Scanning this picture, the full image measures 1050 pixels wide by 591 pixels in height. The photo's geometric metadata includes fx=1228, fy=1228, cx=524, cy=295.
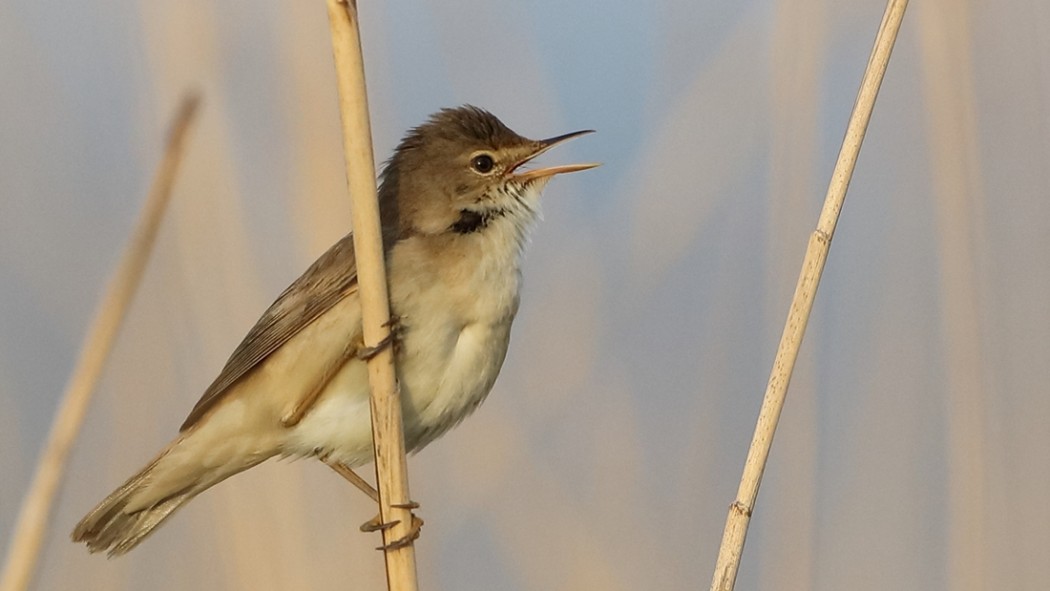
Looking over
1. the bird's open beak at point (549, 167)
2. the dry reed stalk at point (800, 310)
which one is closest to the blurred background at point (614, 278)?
the bird's open beak at point (549, 167)

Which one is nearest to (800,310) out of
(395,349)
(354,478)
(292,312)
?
(395,349)

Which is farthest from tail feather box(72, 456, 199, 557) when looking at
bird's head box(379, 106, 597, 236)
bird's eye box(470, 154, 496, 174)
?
bird's eye box(470, 154, 496, 174)

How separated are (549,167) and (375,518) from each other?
36.4 inches

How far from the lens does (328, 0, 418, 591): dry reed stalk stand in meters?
1.97

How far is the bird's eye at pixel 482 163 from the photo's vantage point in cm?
301

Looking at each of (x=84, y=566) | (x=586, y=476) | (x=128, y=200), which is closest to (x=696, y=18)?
(x=586, y=476)

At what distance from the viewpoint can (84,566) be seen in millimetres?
3096

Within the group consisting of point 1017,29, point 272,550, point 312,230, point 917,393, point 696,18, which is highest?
point 696,18

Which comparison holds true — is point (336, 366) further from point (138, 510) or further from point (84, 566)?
point (84, 566)

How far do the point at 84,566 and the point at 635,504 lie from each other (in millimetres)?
1443

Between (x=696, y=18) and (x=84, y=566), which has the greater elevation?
(x=696, y=18)

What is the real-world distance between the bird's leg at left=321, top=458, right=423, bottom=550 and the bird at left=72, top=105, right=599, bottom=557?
14 centimetres

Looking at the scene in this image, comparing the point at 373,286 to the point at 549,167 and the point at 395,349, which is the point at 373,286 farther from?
the point at 549,167

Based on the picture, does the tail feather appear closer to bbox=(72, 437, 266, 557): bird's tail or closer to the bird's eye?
bbox=(72, 437, 266, 557): bird's tail
